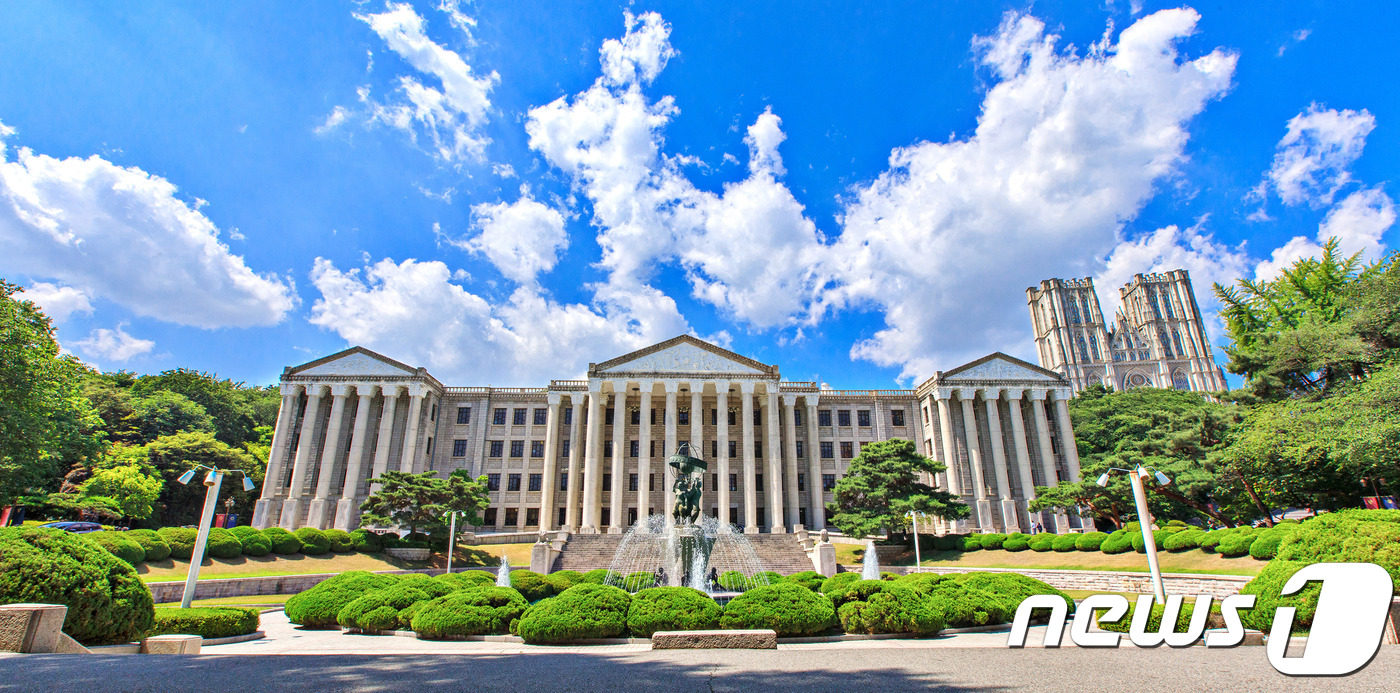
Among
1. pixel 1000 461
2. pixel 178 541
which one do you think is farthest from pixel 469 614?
pixel 1000 461

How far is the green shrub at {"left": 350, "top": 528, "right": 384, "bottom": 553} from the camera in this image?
36875mm

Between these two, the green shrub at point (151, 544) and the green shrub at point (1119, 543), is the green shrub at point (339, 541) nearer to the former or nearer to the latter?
the green shrub at point (151, 544)

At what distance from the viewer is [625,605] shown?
12.9 meters

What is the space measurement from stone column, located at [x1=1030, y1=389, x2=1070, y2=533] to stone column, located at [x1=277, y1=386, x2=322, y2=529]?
194 feet

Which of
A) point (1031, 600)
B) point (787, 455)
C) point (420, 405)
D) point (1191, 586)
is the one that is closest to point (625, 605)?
point (1031, 600)

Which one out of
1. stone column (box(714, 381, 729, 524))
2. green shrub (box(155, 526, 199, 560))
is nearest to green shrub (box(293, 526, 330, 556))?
green shrub (box(155, 526, 199, 560))

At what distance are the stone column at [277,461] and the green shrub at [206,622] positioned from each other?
130ft

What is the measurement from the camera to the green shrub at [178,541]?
26922mm

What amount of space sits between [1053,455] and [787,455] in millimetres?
22666

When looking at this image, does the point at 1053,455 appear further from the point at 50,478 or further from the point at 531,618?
the point at 50,478

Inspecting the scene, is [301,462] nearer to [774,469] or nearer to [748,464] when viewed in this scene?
[748,464]

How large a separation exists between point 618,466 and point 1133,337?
369 feet

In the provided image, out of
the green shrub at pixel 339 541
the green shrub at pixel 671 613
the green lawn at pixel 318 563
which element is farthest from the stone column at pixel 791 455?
the green shrub at pixel 671 613

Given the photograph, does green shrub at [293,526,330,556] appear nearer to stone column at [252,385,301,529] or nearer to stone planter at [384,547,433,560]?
stone planter at [384,547,433,560]
